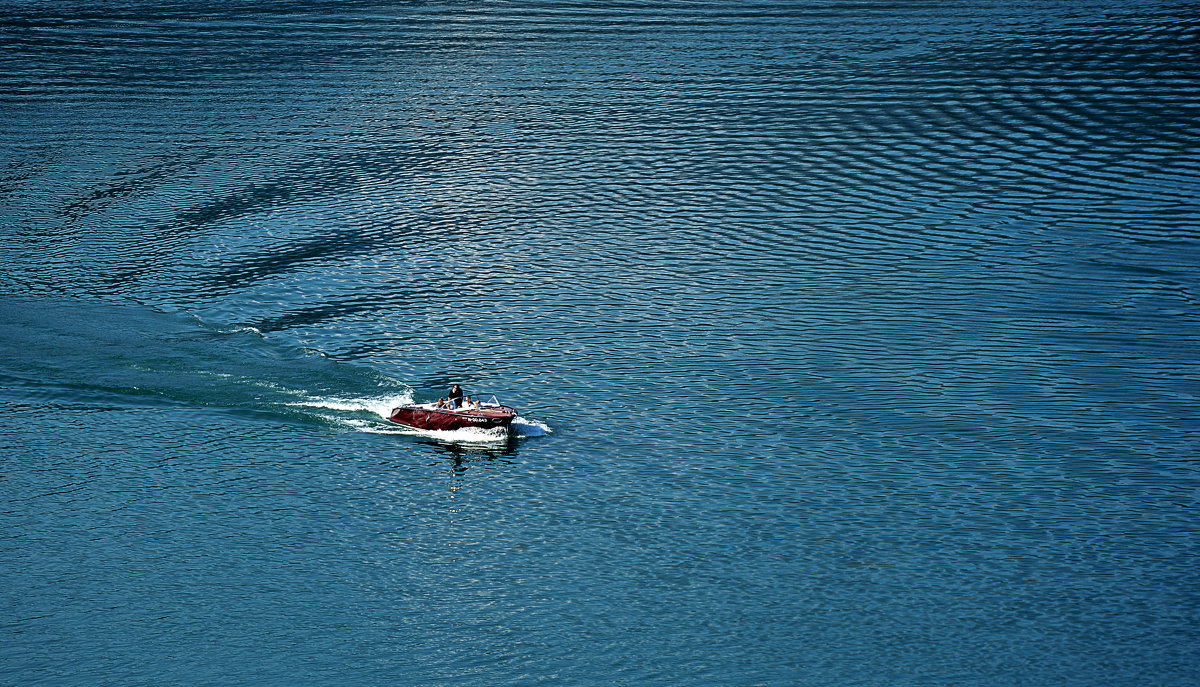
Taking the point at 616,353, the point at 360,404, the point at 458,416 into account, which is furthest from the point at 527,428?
the point at 616,353

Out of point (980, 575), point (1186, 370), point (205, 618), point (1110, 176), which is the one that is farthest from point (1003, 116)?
point (205, 618)

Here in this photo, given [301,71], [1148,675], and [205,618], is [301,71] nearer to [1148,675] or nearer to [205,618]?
[205,618]

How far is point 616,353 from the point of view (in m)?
69.9

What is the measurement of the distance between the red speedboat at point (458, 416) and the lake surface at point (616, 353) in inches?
36.7

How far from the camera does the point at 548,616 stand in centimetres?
4712

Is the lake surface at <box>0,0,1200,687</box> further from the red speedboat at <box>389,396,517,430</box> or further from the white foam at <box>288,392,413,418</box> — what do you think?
the red speedboat at <box>389,396,517,430</box>

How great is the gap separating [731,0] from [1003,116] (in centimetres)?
4086

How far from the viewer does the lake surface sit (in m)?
46.8

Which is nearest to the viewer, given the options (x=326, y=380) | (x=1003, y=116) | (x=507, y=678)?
(x=507, y=678)

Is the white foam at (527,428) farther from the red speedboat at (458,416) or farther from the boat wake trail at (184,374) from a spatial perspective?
the red speedboat at (458,416)

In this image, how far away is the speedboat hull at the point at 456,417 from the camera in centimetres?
5875

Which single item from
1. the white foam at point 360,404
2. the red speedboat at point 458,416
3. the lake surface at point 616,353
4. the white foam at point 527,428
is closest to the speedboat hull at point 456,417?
the red speedboat at point 458,416

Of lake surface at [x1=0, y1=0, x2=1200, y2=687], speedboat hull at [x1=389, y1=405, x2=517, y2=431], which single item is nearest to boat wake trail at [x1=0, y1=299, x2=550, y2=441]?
lake surface at [x1=0, y1=0, x2=1200, y2=687]

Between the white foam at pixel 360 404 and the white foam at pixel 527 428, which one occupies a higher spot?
the white foam at pixel 360 404
